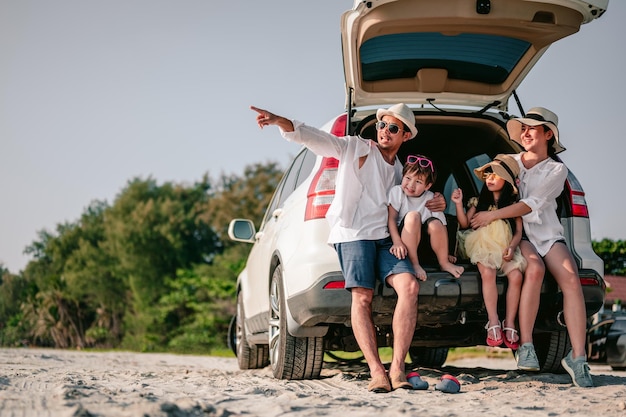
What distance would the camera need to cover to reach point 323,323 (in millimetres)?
4504

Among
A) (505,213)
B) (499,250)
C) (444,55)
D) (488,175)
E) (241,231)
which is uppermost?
(444,55)

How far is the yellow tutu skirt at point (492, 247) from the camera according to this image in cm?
436

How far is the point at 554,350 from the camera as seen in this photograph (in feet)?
16.7

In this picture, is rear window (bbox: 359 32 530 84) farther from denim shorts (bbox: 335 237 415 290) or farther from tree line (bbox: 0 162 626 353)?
tree line (bbox: 0 162 626 353)

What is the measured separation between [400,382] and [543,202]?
5.11 feet

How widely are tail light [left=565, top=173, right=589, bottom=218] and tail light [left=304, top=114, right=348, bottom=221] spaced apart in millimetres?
1637

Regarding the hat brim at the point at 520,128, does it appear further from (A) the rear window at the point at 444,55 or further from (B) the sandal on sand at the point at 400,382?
(B) the sandal on sand at the point at 400,382

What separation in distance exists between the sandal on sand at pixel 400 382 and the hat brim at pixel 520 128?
1.93m

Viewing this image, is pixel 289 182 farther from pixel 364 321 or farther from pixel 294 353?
pixel 364 321

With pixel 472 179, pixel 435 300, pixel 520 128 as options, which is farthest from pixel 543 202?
pixel 472 179

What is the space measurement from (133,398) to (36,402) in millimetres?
445

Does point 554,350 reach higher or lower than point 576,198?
lower

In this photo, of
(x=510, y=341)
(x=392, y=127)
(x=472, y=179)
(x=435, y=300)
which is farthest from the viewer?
(x=472, y=179)

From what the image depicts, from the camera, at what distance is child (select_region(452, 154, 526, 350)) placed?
432 cm
